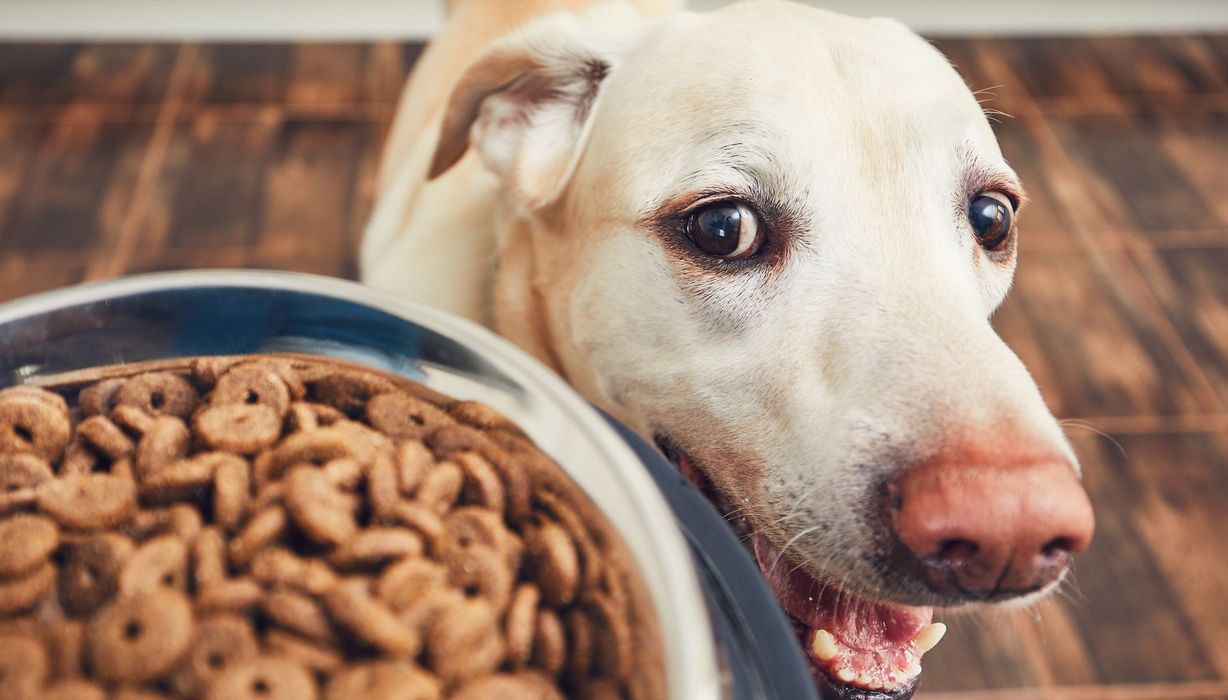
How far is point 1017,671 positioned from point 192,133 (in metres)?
2.51

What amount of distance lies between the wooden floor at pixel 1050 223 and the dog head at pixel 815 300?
1.02 meters

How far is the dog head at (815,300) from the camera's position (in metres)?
0.81

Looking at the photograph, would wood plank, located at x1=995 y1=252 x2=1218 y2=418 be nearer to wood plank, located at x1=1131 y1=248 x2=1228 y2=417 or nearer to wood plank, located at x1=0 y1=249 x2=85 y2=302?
wood plank, located at x1=1131 y1=248 x2=1228 y2=417

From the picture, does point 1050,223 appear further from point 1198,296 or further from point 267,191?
point 267,191

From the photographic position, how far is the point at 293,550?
0.51m

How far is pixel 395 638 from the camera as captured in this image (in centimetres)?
46

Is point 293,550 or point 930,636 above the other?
point 293,550

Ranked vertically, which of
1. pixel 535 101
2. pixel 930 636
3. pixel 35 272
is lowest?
pixel 930 636

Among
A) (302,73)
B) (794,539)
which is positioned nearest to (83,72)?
(302,73)

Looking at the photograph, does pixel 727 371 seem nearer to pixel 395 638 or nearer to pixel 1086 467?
pixel 395 638

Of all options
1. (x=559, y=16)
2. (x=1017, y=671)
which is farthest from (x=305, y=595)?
(x=1017, y=671)

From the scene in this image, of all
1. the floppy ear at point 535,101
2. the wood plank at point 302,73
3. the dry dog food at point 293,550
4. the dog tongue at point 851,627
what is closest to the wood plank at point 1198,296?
the dog tongue at point 851,627

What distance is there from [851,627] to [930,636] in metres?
0.08

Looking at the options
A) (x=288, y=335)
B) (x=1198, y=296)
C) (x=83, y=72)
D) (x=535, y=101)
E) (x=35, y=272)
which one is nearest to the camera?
(x=288, y=335)
